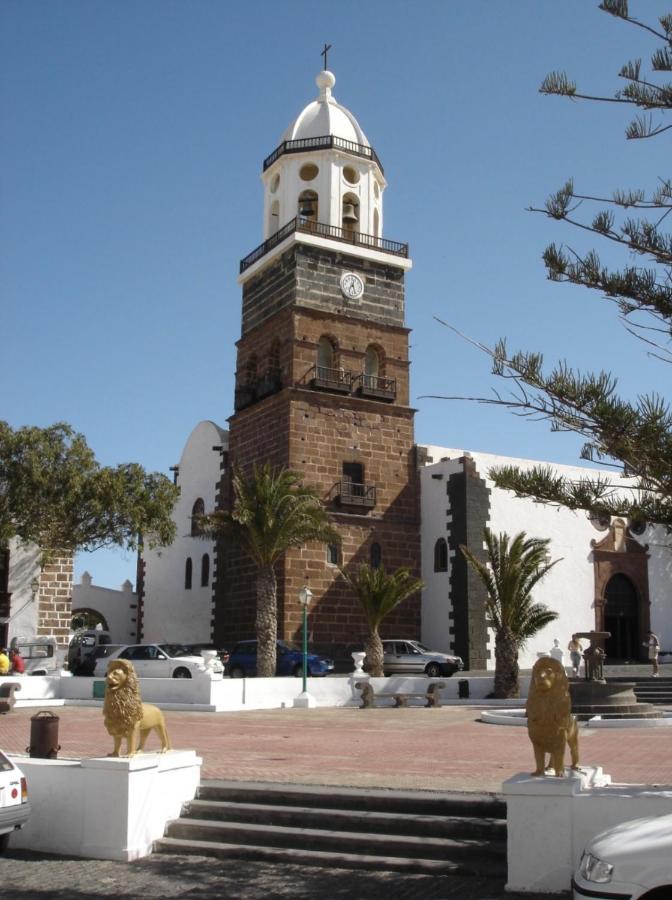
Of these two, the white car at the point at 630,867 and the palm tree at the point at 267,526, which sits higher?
the palm tree at the point at 267,526

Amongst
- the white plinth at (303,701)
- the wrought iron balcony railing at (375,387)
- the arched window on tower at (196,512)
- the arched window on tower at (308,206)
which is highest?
the arched window on tower at (308,206)

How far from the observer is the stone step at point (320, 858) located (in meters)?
8.14

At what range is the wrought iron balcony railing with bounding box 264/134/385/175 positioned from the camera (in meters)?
33.9

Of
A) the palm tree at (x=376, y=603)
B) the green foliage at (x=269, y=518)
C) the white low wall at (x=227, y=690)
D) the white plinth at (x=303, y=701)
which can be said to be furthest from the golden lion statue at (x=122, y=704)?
the palm tree at (x=376, y=603)

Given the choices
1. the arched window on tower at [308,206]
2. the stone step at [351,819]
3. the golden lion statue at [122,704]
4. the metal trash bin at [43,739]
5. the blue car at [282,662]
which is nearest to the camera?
the stone step at [351,819]

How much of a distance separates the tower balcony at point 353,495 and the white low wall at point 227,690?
7894 mm

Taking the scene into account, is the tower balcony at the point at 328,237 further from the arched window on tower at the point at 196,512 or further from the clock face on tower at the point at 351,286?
the arched window on tower at the point at 196,512

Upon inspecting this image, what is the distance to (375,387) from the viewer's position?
33969 millimetres

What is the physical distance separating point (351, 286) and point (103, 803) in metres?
26.6

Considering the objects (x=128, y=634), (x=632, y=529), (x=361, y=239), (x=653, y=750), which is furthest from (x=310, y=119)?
(x=653, y=750)

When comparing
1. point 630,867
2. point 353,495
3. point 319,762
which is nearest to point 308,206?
point 353,495

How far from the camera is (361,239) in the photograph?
3447 centimetres

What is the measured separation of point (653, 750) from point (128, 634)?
30443mm

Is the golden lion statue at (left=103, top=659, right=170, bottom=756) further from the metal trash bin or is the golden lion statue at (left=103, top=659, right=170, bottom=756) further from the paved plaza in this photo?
the metal trash bin
